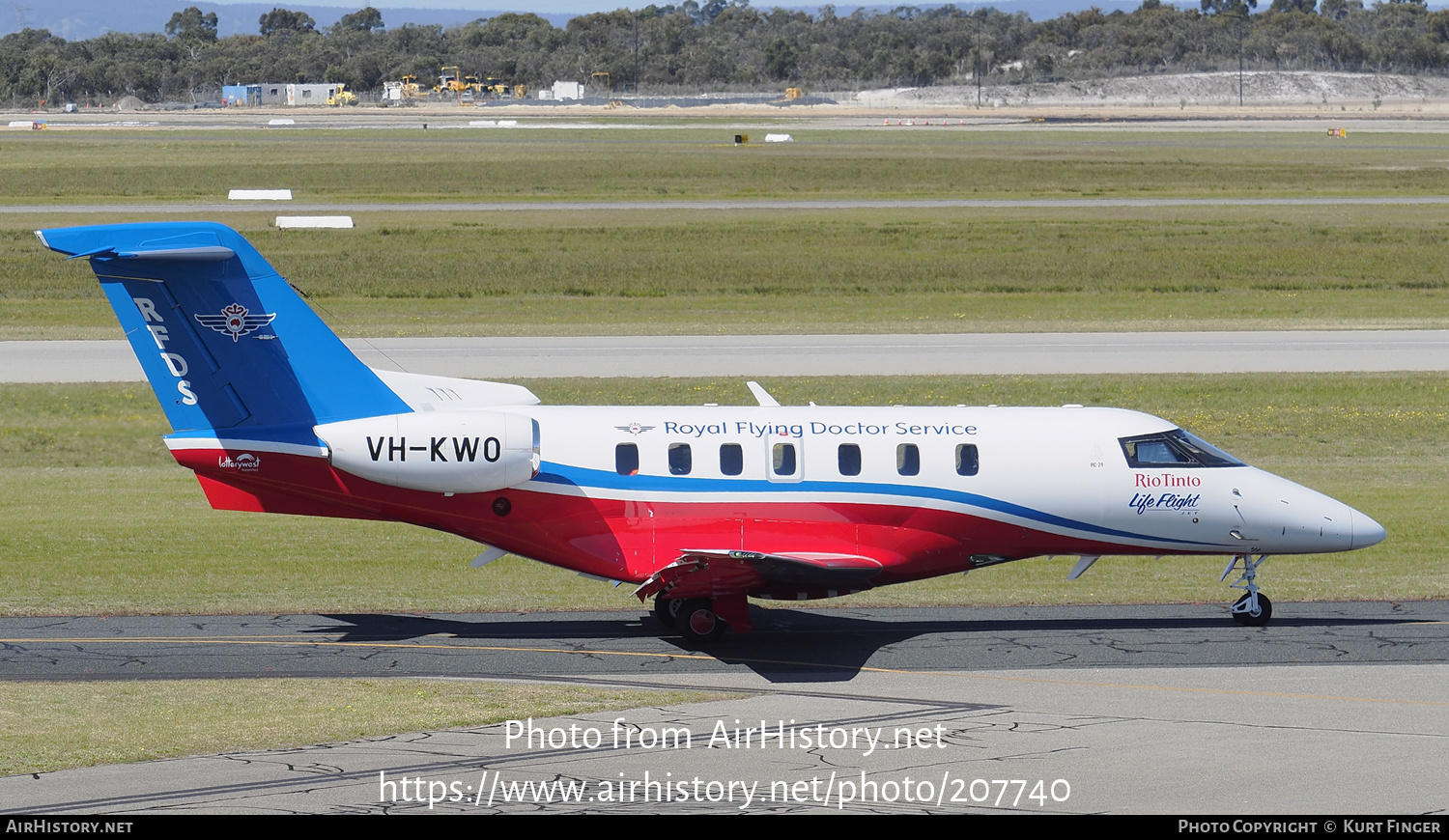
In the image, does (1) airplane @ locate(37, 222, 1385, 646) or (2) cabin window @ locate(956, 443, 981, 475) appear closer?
(1) airplane @ locate(37, 222, 1385, 646)

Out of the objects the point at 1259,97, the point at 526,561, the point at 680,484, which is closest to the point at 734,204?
the point at 526,561

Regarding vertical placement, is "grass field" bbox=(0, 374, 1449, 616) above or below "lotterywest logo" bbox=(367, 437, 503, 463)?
below

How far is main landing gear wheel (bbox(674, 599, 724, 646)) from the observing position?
64.7 ft

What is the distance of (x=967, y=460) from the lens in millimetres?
19953

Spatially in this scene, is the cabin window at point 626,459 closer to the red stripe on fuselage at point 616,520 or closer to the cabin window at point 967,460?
the red stripe on fuselage at point 616,520

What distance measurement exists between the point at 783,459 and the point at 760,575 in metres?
1.66

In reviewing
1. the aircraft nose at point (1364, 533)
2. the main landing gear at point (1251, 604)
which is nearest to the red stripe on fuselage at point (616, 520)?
the main landing gear at point (1251, 604)

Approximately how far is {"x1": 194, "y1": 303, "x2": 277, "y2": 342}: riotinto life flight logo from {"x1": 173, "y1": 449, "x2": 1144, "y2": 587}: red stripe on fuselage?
1795 millimetres

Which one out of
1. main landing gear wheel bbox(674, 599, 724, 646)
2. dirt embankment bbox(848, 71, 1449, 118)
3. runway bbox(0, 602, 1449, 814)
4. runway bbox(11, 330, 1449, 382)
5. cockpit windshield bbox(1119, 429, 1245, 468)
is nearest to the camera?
runway bbox(0, 602, 1449, 814)

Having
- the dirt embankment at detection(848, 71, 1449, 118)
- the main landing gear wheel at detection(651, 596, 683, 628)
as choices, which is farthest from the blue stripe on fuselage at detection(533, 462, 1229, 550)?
the dirt embankment at detection(848, 71, 1449, 118)

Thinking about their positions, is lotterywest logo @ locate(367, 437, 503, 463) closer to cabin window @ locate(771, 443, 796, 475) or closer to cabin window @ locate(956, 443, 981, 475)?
cabin window @ locate(771, 443, 796, 475)

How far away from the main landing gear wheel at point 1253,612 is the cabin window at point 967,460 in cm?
420

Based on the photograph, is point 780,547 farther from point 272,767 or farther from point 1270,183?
point 1270,183

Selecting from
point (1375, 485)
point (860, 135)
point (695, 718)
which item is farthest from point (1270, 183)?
point (695, 718)
